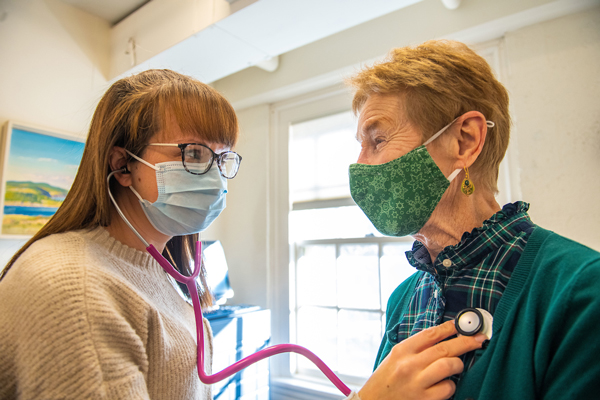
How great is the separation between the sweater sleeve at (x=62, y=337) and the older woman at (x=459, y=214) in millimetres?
639

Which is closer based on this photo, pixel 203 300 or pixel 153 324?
pixel 153 324

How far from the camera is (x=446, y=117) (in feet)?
2.98

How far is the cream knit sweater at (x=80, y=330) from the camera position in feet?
2.10

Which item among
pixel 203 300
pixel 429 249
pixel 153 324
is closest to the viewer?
pixel 153 324

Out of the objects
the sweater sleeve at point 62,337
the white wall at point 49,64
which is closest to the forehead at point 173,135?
the sweater sleeve at point 62,337

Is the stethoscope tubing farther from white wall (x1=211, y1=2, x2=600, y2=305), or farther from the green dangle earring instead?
white wall (x1=211, y1=2, x2=600, y2=305)

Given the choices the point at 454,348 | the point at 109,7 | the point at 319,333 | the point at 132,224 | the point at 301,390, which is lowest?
the point at 301,390

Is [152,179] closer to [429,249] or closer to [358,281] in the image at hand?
[429,249]

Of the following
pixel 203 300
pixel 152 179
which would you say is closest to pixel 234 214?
pixel 203 300

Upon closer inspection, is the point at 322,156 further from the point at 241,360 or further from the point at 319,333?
the point at 241,360

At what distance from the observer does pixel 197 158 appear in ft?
3.34

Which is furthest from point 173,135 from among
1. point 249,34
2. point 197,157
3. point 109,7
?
point 109,7

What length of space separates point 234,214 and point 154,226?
7.06 ft

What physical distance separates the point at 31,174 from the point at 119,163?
1802 millimetres
